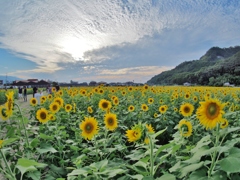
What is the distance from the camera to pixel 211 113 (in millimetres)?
1360

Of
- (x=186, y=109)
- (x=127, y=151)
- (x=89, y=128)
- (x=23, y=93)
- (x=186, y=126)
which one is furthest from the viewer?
(x=23, y=93)

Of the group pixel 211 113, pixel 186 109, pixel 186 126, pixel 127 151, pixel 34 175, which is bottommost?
pixel 127 151

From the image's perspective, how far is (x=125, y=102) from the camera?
6211 millimetres

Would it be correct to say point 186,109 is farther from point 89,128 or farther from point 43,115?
point 43,115

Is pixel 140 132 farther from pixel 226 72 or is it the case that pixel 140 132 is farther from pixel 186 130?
pixel 226 72

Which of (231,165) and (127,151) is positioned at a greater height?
(231,165)

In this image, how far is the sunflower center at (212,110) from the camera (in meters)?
1.34

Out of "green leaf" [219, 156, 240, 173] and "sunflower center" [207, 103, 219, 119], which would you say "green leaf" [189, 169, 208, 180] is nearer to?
"green leaf" [219, 156, 240, 173]

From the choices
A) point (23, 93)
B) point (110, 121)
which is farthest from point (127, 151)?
point (23, 93)

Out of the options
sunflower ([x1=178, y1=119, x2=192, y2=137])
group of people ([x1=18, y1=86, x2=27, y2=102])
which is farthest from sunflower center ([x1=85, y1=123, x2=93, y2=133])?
group of people ([x1=18, y1=86, x2=27, y2=102])

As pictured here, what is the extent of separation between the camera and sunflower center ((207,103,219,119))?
134 cm

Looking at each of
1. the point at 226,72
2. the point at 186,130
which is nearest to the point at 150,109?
the point at 186,130

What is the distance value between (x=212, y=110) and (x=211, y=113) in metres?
0.02

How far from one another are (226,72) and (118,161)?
2555 inches
